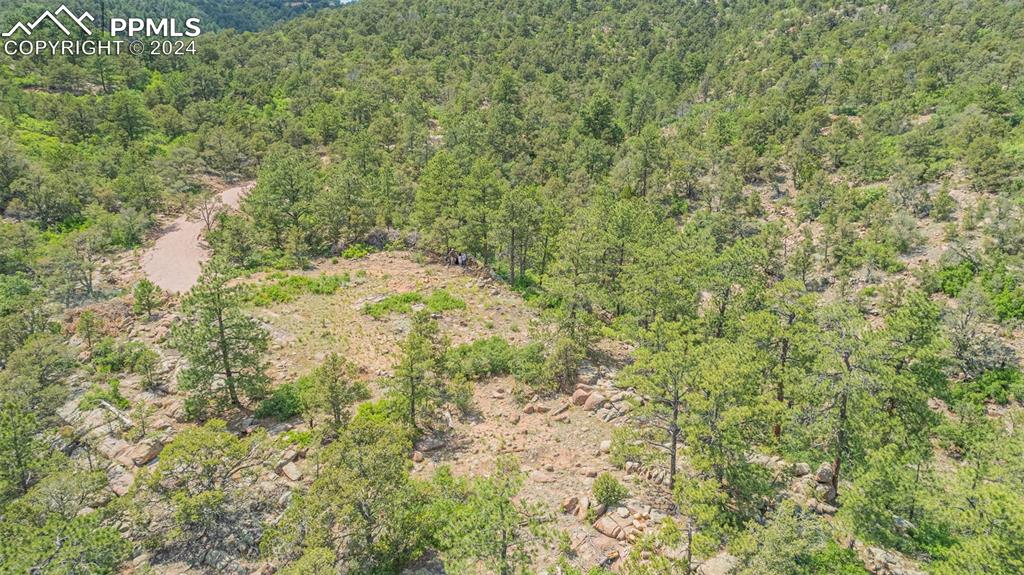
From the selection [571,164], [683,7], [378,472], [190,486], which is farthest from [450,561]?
[683,7]

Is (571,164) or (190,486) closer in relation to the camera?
(190,486)

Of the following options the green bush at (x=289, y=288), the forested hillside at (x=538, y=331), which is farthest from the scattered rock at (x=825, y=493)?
the green bush at (x=289, y=288)

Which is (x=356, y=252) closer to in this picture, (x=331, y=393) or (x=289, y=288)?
(x=289, y=288)

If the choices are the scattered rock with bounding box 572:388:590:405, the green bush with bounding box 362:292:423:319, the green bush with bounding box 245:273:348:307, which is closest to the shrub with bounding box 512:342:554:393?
the scattered rock with bounding box 572:388:590:405

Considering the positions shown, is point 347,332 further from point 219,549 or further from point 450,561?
point 450,561

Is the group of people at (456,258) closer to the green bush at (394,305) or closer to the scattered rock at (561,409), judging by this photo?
the green bush at (394,305)
